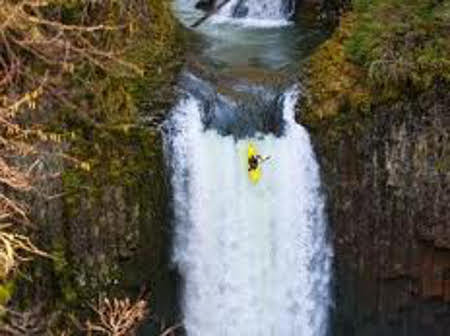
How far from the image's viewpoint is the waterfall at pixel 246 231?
31.8ft

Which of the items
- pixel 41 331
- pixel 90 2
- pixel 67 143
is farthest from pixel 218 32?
pixel 41 331

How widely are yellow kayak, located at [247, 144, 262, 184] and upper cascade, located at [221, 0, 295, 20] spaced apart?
3503mm

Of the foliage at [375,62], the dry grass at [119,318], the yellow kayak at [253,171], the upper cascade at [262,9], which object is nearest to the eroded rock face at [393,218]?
the foliage at [375,62]

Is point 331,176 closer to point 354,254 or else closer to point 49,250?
point 354,254

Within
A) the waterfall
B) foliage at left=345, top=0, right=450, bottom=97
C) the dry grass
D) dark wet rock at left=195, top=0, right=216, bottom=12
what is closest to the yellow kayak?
the waterfall

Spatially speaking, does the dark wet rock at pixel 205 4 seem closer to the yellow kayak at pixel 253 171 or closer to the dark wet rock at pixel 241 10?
the dark wet rock at pixel 241 10

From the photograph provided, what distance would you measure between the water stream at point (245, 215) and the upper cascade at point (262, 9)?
105 inches

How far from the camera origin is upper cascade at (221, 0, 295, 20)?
12.7 m

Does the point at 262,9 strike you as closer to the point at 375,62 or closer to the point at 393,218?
the point at 375,62

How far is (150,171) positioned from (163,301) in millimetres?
1413

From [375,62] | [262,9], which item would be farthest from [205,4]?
[375,62]

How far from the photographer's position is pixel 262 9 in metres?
12.7

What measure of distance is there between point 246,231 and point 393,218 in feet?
5.22

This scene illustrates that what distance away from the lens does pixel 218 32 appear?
12.1 m
